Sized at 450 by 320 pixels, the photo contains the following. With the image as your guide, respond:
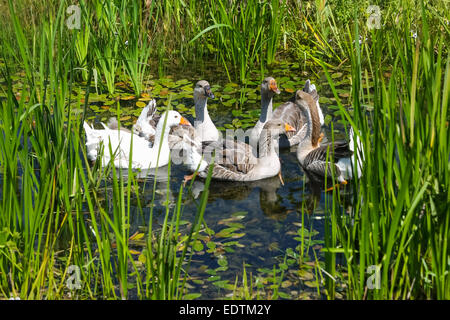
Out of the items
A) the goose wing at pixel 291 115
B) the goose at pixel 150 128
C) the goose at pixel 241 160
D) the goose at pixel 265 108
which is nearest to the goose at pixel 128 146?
the goose at pixel 150 128

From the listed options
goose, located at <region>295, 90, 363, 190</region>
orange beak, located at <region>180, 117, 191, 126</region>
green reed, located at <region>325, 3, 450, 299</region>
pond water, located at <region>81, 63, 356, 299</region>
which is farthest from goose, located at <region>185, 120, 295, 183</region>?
green reed, located at <region>325, 3, 450, 299</region>

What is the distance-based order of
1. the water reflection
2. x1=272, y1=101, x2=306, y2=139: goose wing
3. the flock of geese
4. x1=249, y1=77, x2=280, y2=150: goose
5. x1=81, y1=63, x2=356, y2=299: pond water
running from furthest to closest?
x1=272, y1=101, x2=306, y2=139: goose wing, x1=249, y1=77, x2=280, y2=150: goose, the flock of geese, the water reflection, x1=81, y1=63, x2=356, y2=299: pond water

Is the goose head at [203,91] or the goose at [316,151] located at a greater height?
the goose head at [203,91]

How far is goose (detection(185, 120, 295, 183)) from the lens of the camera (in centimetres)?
640

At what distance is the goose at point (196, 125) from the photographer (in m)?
7.10

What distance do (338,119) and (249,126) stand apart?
1.07 m

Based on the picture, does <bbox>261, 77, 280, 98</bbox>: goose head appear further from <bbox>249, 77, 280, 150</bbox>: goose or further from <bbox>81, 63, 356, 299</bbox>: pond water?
<bbox>81, 63, 356, 299</bbox>: pond water

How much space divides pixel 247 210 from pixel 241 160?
848 millimetres

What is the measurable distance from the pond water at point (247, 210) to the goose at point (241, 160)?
0.33 ft

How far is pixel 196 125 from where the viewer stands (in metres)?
7.25

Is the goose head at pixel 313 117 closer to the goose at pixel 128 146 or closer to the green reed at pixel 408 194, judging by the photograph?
the goose at pixel 128 146

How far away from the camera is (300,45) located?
8.73 meters

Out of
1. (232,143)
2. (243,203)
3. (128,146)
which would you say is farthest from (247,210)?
(128,146)

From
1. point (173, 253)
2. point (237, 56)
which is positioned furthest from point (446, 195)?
point (237, 56)
